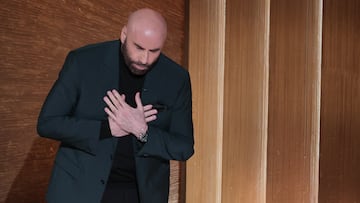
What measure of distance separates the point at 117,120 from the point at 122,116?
0.01m

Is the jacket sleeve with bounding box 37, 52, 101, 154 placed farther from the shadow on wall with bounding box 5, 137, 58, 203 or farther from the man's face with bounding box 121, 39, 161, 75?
the shadow on wall with bounding box 5, 137, 58, 203

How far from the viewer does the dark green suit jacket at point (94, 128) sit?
101 cm

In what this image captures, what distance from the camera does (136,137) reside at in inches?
40.3

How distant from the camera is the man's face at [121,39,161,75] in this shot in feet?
3.31

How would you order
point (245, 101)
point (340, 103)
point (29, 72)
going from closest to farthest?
point (29, 72)
point (245, 101)
point (340, 103)

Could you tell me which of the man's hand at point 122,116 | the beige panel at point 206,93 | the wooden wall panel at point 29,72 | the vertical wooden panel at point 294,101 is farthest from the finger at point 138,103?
the vertical wooden panel at point 294,101

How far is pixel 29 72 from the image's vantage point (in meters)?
1.62

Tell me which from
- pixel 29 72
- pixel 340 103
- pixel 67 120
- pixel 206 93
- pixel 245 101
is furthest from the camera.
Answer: pixel 340 103

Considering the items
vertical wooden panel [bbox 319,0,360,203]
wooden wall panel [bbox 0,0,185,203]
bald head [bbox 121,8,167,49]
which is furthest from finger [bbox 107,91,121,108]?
vertical wooden panel [bbox 319,0,360,203]

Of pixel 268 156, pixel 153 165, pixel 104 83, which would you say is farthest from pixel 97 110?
pixel 268 156

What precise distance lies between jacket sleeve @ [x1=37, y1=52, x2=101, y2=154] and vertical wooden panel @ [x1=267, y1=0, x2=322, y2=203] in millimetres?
1596

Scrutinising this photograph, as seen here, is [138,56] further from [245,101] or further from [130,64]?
[245,101]

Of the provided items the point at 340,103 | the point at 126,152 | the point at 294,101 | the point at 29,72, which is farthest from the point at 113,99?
the point at 340,103

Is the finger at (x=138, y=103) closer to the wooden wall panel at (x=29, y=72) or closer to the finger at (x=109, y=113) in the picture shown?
the finger at (x=109, y=113)
